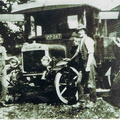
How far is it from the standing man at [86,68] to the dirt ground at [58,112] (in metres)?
0.19

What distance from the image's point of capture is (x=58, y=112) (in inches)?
145

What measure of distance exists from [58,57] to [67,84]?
60 cm

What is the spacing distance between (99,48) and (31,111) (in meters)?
1.85

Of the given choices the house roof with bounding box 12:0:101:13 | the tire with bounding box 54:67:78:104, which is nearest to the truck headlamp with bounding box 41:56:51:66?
the tire with bounding box 54:67:78:104

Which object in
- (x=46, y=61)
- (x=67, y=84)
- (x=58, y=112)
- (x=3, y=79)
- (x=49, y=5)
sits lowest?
(x=58, y=112)

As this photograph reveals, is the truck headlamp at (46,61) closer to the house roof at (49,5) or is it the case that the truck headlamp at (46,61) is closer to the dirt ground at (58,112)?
the dirt ground at (58,112)

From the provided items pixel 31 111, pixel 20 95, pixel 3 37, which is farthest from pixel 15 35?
pixel 31 111

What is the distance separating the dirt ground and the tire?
7.3 inches

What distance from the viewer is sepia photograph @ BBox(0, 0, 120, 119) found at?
12.9ft

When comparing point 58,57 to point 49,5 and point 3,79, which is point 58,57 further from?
point 3,79

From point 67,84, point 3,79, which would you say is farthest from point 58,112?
point 3,79

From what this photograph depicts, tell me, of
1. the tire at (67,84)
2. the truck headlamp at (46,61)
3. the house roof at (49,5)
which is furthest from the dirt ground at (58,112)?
the house roof at (49,5)

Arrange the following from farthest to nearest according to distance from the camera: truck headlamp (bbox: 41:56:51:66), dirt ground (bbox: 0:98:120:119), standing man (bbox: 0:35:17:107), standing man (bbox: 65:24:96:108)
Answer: truck headlamp (bbox: 41:56:51:66)
standing man (bbox: 0:35:17:107)
standing man (bbox: 65:24:96:108)
dirt ground (bbox: 0:98:120:119)

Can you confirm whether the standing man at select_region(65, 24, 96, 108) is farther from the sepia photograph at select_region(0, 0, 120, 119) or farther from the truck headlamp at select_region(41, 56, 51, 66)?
the truck headlamp at select_region(41, 56, 51, 66)
